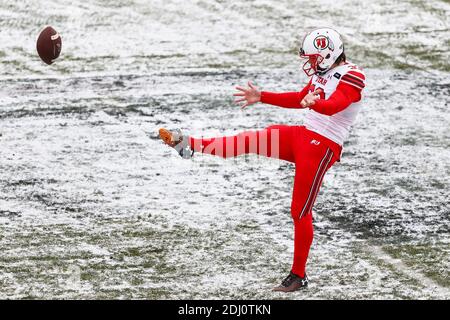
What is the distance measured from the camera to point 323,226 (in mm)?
10797

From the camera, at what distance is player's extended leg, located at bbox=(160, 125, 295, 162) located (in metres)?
9.39

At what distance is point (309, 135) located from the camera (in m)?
9.19

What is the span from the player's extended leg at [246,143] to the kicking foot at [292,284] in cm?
102

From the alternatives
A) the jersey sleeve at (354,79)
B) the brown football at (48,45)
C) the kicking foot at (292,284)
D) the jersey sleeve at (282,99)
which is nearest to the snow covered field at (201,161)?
the kicking foot at (292,284)

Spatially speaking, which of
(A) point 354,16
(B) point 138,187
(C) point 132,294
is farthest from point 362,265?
(A) point 354,16

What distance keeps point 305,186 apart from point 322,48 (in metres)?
1.14

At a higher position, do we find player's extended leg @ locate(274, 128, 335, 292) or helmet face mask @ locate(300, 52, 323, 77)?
helmet face mask @ locate(300, 52, 323, 77)

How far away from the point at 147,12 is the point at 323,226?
8472 mm

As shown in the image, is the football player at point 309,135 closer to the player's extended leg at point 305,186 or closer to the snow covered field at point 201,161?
the player's extended leg at point 305,186

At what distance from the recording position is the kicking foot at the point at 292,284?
30.5ft

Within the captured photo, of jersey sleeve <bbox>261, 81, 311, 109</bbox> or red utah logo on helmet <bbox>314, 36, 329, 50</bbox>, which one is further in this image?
jersey sleeve <bbox>261, 81, 311, 109</bbox>

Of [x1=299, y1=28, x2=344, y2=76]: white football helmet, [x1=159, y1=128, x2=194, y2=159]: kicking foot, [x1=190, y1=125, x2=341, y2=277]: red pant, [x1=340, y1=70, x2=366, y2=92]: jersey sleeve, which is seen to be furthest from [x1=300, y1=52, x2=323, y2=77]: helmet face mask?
[x1=159, y1=128, x2=194, y2=159]: kicking foot

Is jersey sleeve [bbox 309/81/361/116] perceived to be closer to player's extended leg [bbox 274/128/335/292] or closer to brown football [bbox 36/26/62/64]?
player's extended leg [bbox 274/128/335/292]

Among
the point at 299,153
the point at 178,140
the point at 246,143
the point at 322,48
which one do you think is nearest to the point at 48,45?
the point at 178,140
